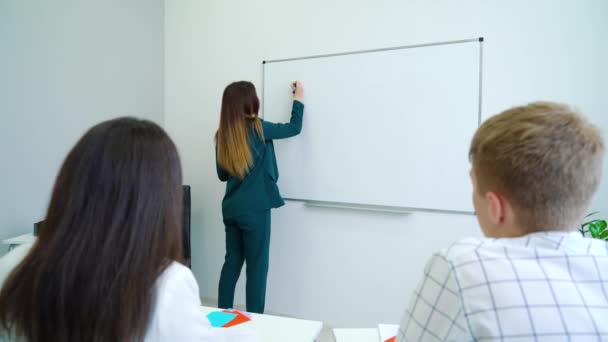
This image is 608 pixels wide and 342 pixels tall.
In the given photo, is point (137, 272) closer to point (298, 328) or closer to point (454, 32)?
point (298, 328)

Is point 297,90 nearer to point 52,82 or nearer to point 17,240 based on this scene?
point 52,82

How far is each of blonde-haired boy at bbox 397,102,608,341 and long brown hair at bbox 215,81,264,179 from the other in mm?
1910

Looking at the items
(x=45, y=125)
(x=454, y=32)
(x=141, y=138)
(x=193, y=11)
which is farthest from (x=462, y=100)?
(x=45, y=125)

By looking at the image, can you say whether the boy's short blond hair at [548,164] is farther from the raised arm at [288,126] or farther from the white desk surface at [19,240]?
the white desk surface at [19,240]

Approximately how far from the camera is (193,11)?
11.2 feet

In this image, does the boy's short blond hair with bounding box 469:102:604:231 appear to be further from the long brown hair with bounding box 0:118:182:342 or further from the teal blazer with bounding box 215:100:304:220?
the teal blazer with bounding box 215:100:304:220

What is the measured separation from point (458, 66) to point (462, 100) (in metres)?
0.22

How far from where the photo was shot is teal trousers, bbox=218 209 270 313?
2.67 meters

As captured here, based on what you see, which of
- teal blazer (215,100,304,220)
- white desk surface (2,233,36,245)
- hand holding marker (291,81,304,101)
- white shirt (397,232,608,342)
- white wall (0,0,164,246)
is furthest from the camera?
hand holding marker (291,81,304,101)

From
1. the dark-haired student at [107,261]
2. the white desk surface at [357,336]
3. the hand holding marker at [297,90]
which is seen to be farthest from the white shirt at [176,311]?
the hand holding marker at [297,90]

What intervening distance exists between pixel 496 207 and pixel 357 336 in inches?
29.6

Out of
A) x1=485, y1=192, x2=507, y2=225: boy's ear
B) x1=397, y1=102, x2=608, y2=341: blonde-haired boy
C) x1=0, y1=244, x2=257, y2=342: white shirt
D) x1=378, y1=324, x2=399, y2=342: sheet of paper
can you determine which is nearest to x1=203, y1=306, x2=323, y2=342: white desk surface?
x1=378, y1=324, x2=399, y2=342: sheet of paper

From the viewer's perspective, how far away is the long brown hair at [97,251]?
748 mm

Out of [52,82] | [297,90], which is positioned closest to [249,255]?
[297,90]
